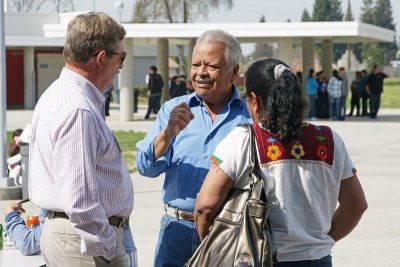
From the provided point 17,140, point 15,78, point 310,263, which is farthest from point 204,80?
point 15,78

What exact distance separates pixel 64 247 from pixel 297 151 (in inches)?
37.9

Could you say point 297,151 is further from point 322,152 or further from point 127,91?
point 127,91

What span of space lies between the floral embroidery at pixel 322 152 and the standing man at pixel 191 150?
904 mm

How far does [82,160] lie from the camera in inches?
147

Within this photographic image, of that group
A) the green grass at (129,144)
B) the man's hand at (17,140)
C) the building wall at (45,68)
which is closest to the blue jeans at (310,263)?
the man's hand at (17,140)

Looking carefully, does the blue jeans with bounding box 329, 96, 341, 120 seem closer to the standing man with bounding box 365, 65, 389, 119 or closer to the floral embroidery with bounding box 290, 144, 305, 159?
the standing man with bounding box 365, 65, 389, 119

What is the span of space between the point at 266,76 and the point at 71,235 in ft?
3.15

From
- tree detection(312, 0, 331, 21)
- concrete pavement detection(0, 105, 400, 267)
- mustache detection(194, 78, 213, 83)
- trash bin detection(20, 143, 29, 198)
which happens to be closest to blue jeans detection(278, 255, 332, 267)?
mustache detection(194, 78, 213, 83)

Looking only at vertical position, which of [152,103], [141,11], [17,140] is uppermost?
[141,11]

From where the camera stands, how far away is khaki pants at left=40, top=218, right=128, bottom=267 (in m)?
3.85

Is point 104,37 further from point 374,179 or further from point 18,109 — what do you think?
point 18,109

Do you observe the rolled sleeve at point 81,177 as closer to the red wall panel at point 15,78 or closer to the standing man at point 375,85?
the standing man at point 375,85

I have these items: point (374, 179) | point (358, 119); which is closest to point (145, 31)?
point (358, 119)

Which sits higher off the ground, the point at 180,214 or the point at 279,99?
the point at 279,99
